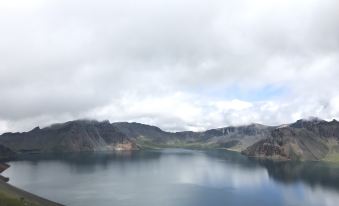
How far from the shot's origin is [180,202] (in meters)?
194

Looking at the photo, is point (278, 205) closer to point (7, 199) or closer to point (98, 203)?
point (98, 203)

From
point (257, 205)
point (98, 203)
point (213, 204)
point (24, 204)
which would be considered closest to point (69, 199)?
point (98, 203)

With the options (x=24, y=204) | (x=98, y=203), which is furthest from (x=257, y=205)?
(x=24, y=204)

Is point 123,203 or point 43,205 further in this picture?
point 123,203

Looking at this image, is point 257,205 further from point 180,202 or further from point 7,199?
point 7,199

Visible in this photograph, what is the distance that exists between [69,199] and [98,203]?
58.1ft

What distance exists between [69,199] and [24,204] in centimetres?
5694

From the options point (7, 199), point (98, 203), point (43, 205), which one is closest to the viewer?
point (7, 199)

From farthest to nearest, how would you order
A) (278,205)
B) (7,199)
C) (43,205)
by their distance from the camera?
(278,205) → (43,205) → (7,199)

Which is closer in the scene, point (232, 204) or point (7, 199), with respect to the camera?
point (7, 199)

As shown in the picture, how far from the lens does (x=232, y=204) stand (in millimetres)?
195125

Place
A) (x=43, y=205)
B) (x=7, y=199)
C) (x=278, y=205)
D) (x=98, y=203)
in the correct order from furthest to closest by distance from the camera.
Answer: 1. (x=278, y=205)
2. (x=98, y=203)
3. (x=43, y=205)
4. (x=7, y=199)

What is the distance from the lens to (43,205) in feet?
503

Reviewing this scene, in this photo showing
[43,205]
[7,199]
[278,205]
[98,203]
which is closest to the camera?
[7,199]
